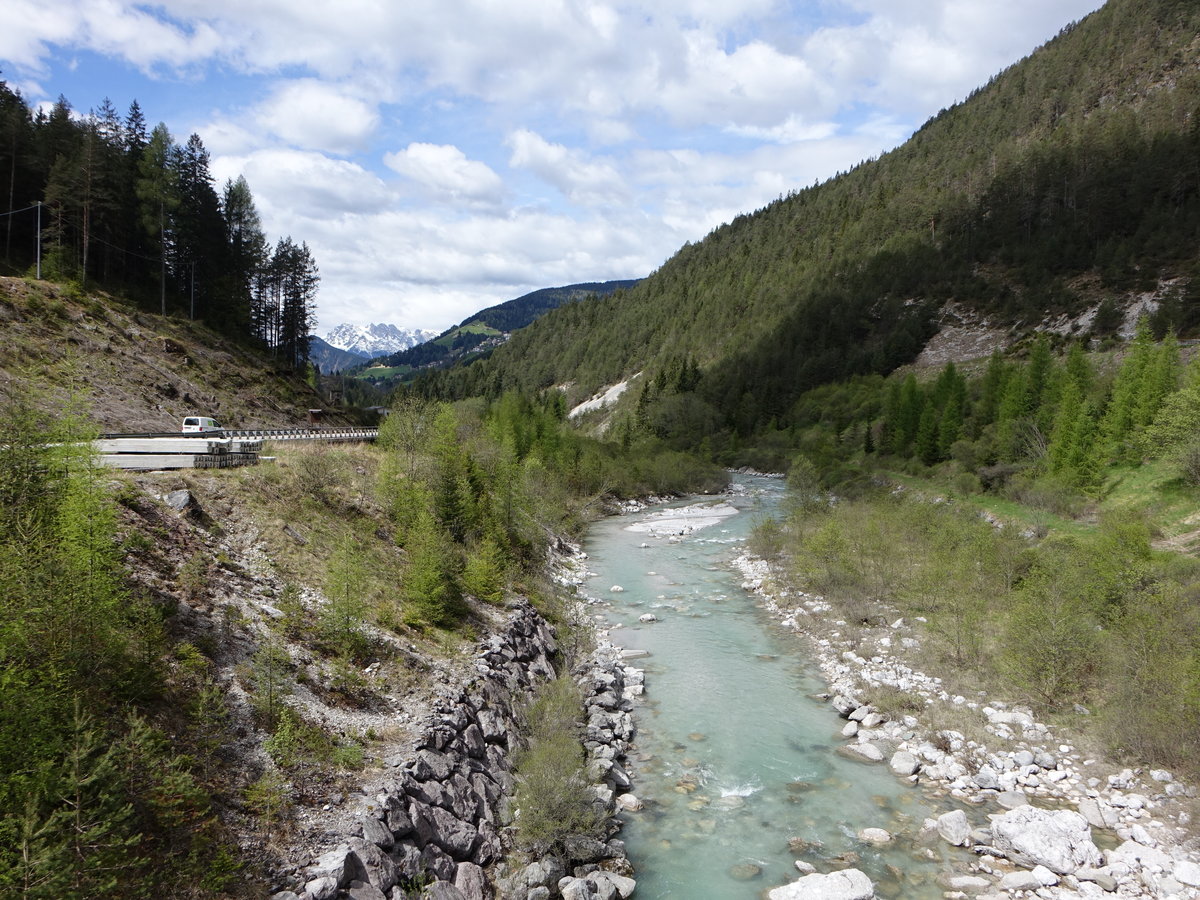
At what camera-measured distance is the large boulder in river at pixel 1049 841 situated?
522 inches

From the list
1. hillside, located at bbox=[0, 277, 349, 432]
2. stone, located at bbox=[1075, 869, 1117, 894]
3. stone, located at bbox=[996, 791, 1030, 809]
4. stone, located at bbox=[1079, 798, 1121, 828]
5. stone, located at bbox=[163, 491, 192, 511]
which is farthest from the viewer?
hillside, located at bbox=[0, 277, 349, 432]

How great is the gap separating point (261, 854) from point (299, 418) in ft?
172

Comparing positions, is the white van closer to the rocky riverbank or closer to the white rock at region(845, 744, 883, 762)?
the rocky riverbank

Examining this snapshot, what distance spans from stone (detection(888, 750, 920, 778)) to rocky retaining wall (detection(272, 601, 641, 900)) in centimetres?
753

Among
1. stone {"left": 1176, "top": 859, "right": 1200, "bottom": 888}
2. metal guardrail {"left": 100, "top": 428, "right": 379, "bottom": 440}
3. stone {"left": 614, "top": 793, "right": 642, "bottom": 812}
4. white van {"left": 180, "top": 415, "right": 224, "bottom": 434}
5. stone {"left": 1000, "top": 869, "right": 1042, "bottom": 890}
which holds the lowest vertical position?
stone {"left": 614, "top": 793, "right": 642, "bottom": 812}

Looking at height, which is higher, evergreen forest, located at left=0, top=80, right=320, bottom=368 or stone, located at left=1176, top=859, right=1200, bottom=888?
evergreen forest, located at left=0, top=80, right=320, bottom=368

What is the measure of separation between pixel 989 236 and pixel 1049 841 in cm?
14989

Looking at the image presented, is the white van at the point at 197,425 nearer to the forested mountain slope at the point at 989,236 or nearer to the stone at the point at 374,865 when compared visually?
the stone at the point at 374,865

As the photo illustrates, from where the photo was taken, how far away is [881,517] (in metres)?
39.7

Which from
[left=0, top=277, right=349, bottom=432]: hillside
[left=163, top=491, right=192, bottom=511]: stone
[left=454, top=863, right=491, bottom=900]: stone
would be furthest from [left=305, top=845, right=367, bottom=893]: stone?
[left=0, top=277, right=349, bottom=432]: hillside

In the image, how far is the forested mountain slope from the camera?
112438 millimetres

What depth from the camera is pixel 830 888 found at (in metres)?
12.7

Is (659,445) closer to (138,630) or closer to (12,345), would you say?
(12,345)

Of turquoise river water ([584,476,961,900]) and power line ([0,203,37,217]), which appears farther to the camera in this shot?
power line ([0,203,37,217])
